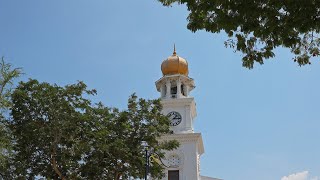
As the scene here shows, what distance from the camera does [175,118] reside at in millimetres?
43156

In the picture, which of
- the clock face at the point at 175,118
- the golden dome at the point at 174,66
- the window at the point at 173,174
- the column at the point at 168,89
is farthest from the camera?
the golden dome at the point at 174,66

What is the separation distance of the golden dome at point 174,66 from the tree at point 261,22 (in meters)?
33.7

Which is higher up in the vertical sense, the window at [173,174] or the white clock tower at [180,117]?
the white clock tower at [180,117]

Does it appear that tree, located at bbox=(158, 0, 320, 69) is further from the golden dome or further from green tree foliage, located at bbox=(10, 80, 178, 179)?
the golden dome

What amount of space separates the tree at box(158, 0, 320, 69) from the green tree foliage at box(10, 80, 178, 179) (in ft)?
44.7

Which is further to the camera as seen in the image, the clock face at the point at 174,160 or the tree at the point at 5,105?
the clock face at the point at 174,160

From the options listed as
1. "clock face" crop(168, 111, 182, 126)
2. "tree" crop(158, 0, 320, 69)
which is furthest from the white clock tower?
"tree" crop(158, 0, 320, 69)

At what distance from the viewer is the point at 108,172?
24625 millimetres

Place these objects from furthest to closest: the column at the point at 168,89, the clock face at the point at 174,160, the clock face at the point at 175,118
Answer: the column at the point at 168,89 < the clock face at the point at 175,118 < the clock face at the point at 174,160

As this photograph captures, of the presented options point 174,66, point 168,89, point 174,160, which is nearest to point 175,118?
point 168,89

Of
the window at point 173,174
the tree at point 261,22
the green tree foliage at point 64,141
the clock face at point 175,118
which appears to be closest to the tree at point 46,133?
the green tree foliage at point 64,141

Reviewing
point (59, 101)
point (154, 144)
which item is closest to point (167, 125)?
point (154, 144)

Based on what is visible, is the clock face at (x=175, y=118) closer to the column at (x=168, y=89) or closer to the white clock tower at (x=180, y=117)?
the white clock tower at (x=180, y=117)

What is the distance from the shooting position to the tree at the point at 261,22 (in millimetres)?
9867
